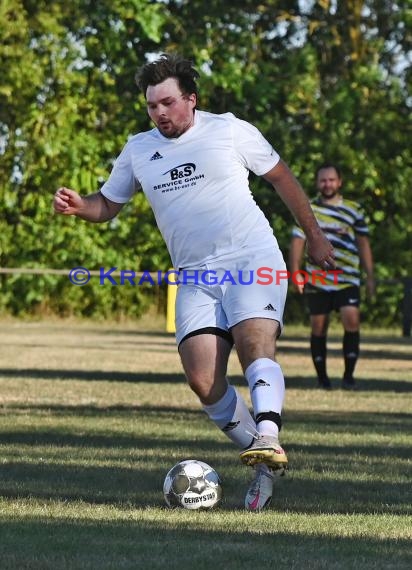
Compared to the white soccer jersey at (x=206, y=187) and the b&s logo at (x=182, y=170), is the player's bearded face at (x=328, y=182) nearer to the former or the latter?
the white soccer jersey at (x=206, y=187)

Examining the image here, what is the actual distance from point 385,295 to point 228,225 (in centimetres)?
2300

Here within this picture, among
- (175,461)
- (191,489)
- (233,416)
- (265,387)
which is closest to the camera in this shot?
(191,489)

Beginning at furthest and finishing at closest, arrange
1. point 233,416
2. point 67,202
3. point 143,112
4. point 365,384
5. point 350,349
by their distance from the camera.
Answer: point 143,112 < point 365,384 < point 350,349 < point 67,202 < point 233,416

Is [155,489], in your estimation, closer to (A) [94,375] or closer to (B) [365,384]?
(B) [365,384]

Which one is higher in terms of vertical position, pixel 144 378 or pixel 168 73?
pixel 168 73

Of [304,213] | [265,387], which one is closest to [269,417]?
[265,387]

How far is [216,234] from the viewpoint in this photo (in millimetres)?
6570

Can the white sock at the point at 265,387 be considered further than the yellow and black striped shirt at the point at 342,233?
No

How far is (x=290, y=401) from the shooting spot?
12312 millimetres

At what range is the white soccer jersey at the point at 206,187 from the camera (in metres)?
6.58

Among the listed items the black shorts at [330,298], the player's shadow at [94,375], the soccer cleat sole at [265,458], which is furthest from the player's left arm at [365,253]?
the soccer cleat sole at [265,458]

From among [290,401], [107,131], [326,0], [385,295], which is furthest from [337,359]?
[326,0]

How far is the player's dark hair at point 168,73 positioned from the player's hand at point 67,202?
60 centimetres

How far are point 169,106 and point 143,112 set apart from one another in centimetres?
2367
